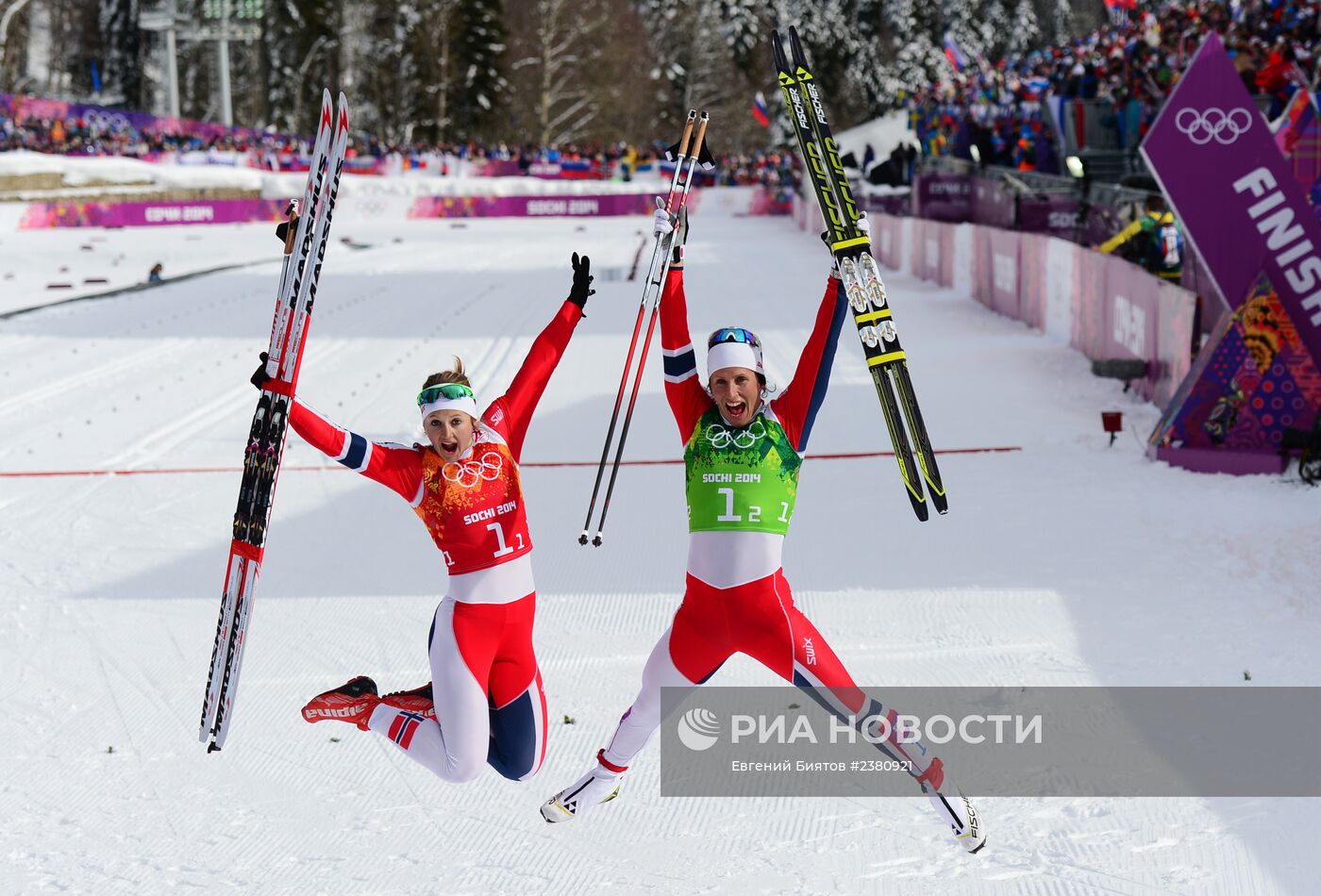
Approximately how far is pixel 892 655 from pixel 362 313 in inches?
623

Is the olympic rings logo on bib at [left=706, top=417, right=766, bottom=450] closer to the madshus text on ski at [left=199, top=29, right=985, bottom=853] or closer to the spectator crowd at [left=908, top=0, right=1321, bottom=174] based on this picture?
the madshus text on ski at [left=199, top=29, right=985, bottom=853]

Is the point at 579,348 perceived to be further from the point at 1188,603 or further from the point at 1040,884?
the point at 1040,884

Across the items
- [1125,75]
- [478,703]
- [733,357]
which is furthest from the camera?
[1125,75]

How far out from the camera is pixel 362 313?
21688 mm

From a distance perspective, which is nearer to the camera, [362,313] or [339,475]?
[339,475]

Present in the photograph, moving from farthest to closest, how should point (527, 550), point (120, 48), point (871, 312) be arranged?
point (120, 48) → point (871, 312) → point (527, 550)

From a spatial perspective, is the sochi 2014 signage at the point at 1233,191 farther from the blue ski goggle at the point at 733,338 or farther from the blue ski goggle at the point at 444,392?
the blue ski goggle at the point at 444,392

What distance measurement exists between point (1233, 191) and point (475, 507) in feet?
26.7

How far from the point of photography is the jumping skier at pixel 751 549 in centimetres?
505

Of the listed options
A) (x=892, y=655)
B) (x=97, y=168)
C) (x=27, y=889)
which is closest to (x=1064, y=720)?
(x=892, y=655)

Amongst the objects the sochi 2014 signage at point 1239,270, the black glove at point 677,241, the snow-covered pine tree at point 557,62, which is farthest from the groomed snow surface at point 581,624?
the snow-covered pine tree at point 557,62

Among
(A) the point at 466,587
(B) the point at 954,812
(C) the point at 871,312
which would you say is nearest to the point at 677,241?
(C) the point at 871,312

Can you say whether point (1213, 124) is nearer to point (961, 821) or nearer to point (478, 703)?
point (961, 821)

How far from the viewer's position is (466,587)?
5148 mm
